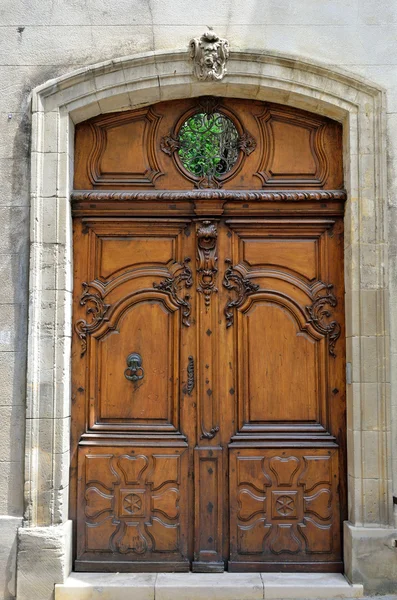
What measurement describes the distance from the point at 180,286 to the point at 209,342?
19.8 inches

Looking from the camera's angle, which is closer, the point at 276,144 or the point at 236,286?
the point at 236,286

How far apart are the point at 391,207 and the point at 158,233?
182 centimetres

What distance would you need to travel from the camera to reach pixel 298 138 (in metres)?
5.40

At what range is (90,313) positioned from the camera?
5.25m

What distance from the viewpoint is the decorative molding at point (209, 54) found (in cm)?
501

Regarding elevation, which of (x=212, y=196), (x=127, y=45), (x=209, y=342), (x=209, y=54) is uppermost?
(x=127, y=45)

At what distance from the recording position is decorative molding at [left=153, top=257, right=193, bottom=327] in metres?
5.23

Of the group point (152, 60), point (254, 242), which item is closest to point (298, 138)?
point (254, 242)

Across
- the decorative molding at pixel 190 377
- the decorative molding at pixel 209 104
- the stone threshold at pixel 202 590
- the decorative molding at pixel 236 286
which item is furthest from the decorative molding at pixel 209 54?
the stone threshold at pixel 202 590

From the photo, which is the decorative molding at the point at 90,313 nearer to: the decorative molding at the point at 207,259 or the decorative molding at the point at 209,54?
the decorative molding at the point at 207,259

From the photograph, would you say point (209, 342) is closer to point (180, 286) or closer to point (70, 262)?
point (180, 286)

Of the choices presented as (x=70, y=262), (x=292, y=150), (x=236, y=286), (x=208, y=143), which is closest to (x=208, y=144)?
(x=208, y=143)

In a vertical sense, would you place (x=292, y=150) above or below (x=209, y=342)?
above

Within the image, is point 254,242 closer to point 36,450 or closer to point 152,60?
point 152,60
